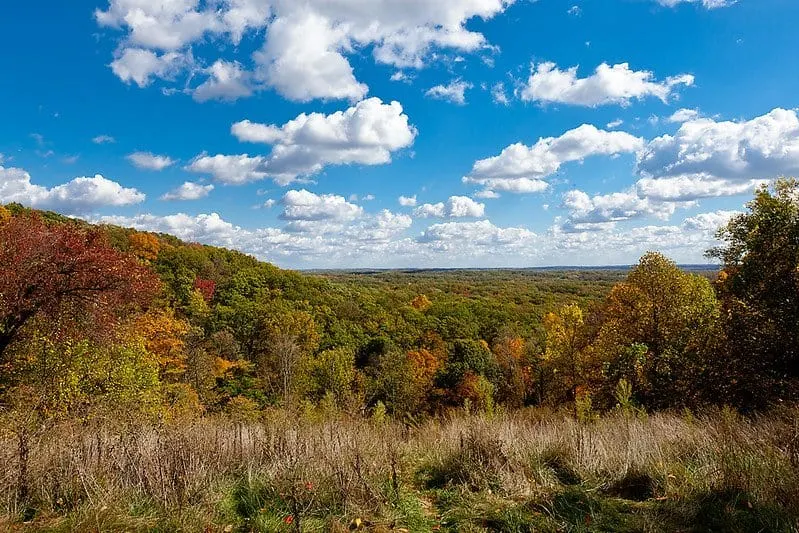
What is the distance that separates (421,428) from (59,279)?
30.3 feet

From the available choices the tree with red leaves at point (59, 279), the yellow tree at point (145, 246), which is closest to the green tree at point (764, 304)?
the tree with red leaves at point (59, 279)

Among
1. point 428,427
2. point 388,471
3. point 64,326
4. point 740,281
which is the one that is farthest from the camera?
point 740,281

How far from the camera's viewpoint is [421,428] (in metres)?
8.50

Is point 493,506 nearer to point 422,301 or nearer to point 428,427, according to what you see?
point 428,427

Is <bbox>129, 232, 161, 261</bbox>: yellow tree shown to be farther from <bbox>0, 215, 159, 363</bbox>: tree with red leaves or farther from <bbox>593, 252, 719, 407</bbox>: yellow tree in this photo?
<bbox>593, 252, 719, 407</bbox>: yellow tree

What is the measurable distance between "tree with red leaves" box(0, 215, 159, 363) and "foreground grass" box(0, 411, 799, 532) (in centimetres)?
650

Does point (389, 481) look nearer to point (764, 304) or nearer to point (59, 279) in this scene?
point (59, 279)

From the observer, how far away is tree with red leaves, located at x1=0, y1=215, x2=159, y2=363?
10.5 meters

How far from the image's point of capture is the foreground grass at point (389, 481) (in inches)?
162

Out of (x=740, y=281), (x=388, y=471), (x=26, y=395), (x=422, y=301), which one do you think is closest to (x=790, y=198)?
(x=740, y=281)

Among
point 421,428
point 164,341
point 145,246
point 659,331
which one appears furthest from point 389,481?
point 145,246

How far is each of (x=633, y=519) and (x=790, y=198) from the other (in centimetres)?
1374

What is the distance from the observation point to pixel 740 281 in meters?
13.9

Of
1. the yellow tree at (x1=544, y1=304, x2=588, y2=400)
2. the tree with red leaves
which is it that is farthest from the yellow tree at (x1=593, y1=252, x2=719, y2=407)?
the tree with red leaves
